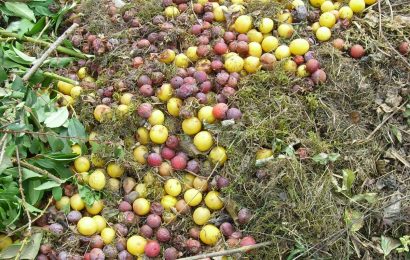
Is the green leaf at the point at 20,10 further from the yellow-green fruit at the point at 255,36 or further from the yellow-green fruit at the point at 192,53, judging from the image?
the yellow-green fruit at the point at 255,36

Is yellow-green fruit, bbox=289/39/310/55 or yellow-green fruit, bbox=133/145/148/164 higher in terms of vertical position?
yellow-green fruit, bbox=289/39/310/55

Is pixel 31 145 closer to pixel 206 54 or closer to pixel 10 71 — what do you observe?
pixel 10 71

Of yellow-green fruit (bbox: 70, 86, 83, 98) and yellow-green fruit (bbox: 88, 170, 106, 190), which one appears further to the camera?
yellow-green fruit (bbox: 70, 86, 83, 98)

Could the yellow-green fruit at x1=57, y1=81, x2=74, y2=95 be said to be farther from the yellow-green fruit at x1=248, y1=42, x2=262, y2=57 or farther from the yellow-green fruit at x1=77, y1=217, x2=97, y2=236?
the yellow-green fruit at x1=248, y1=42, x2=262, y2=57

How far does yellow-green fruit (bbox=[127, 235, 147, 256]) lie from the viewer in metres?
3.31

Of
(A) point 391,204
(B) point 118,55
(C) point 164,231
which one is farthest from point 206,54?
(A) point 391,204

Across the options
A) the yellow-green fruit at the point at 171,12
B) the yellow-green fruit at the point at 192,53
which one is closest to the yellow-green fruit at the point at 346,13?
the yellow-green fruit at the point at 192,53

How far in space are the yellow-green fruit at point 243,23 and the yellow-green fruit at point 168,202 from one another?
52.4 inches

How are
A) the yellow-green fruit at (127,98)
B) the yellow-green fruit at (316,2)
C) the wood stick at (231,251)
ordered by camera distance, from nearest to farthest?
the wood stick at (231,251), the yellow-green fruit at (127,98), the yellow-green fruit at (316,2)

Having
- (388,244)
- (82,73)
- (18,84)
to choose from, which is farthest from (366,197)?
(18,84)

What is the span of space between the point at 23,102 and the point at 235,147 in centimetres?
145

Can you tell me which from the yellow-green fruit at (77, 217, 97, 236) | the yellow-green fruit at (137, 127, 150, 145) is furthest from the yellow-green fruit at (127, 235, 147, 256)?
the yellow-green fruit at (137, 127, 150, 145)

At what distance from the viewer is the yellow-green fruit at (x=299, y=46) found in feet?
12.2

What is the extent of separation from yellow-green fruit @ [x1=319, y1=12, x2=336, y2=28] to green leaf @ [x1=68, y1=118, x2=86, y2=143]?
74.2 inches
